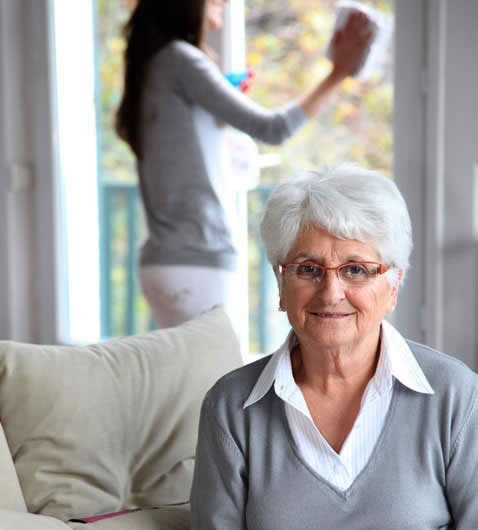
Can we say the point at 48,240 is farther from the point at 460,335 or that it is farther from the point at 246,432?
the point at 246,432

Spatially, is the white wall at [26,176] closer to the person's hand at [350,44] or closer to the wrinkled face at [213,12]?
the wrinkled face at [213,12]

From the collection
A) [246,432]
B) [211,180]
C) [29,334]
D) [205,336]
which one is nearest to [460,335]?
[211,180]

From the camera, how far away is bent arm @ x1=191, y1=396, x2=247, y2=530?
4.19ft

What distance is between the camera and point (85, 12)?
2977mm

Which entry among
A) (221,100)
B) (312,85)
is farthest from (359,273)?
(312,85)

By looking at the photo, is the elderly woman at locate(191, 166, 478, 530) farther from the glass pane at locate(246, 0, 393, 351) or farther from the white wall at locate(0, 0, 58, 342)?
the white wall at locate(0, 0, 58, 342)

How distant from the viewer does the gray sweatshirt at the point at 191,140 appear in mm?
2172

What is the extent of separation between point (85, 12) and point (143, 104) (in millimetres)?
911

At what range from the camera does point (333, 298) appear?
1256mm

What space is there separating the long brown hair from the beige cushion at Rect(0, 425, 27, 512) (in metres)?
1.27

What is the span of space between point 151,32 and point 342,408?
1.45 metres

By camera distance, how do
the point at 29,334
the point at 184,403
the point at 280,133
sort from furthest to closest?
the point at 29,334
the point at 280,133
the point at 184,403

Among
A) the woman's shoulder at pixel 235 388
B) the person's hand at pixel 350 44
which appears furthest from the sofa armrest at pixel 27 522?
the person's hand at pixel 350 44

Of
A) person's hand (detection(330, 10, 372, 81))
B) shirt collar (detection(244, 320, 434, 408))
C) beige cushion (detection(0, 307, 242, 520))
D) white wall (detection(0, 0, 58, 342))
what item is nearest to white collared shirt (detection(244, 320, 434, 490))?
shirt collar (detection(244, 320, 434, 408))
